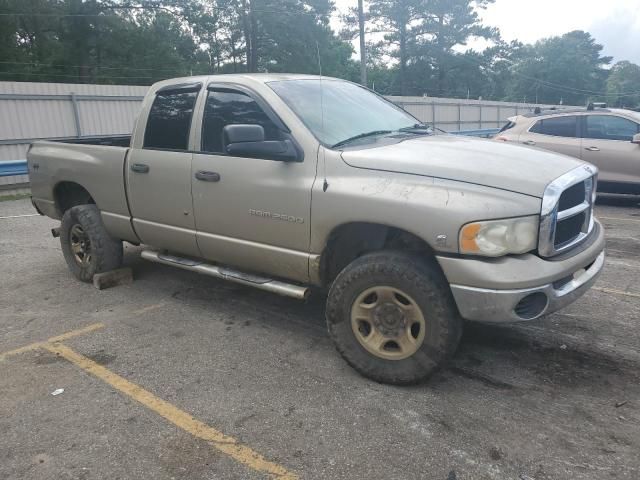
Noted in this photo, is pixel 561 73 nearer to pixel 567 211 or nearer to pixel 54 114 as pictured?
pixel 54 114

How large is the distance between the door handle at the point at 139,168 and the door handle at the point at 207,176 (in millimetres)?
672

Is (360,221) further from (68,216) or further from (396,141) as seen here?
(68,216)

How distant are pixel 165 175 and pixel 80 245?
1.73m

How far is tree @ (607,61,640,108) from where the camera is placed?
75938 millimetres

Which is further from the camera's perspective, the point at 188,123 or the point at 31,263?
the point at 31,263

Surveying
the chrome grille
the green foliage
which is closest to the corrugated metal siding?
the green foliage

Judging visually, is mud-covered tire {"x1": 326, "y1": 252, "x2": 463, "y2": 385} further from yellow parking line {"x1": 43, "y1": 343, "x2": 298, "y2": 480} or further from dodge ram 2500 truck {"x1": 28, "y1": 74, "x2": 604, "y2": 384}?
yellow parking line {"x1": 43, "y1": 343, "x2": 298, "y2": 480}

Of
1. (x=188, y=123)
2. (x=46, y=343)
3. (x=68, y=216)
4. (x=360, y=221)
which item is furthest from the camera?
(x=68, y=216)

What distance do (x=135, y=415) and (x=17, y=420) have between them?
2.23ft

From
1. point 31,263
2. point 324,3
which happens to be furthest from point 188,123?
point 324,3

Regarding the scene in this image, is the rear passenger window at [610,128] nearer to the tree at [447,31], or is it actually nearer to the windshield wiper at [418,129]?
the windshield wiper at [418,129]

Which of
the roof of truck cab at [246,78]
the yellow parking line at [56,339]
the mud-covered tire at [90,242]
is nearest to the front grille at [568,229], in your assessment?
the roof of truck cab at [246,78]

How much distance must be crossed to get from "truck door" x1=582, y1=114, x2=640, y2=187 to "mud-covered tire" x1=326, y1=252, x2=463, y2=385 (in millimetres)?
7260

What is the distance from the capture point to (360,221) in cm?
340
